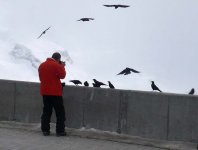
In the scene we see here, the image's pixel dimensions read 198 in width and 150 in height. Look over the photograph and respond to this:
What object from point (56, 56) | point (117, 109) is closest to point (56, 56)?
point (56, 56)

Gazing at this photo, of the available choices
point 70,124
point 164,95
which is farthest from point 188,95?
point 70,124

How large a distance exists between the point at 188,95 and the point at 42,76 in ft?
8.77

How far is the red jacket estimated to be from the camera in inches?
455

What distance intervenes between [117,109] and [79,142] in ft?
3.76

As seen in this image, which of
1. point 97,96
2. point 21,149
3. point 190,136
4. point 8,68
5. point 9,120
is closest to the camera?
point 21,149

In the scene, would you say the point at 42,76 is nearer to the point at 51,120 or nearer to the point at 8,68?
the point at 51,120

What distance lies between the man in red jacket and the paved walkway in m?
0.23

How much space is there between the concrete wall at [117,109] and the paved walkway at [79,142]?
162mm

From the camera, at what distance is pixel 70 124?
1255cm

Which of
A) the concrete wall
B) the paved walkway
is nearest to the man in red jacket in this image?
the paved walkway

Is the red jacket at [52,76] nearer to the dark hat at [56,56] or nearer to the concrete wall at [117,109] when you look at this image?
the dark hat at [56,56]

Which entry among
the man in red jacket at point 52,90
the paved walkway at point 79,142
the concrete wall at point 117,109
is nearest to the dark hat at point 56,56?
the man in red jacket at point 52,90

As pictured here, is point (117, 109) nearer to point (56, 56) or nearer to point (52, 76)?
point (52, 76)

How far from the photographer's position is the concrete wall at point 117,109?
36.8 feet
